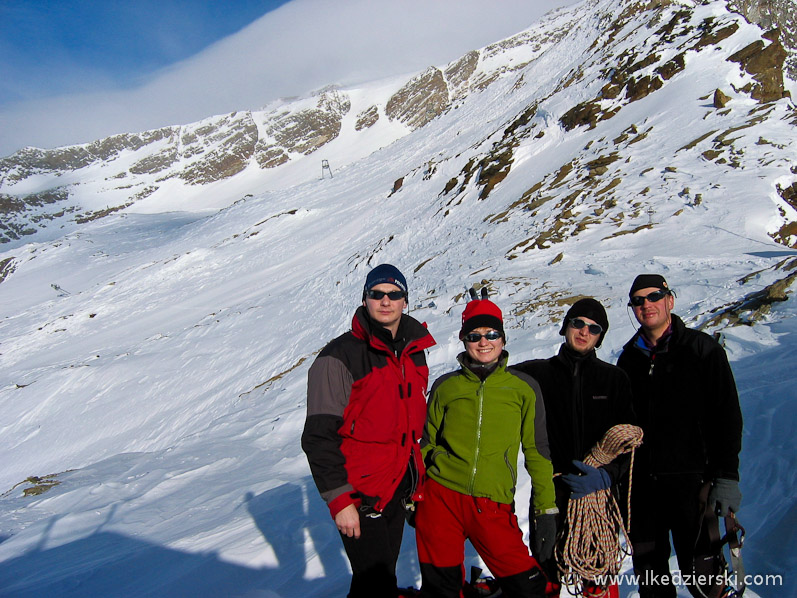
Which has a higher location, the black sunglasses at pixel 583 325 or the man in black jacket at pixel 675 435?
the black sunglasses at pixel 583 325

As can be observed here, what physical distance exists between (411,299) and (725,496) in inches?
413

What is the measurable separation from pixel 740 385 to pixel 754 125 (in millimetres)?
11342

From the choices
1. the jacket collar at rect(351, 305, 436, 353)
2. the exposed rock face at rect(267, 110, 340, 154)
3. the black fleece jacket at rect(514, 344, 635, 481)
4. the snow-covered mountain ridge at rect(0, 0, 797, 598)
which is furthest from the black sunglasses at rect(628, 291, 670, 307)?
the exposed rock face at rect(267, 110, 340, 154)

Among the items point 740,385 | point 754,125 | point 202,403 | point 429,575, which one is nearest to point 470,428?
point 429,575

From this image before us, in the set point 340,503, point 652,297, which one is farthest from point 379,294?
point 652,297

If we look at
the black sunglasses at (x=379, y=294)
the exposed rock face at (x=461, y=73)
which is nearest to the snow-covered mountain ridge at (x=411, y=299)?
the black sunglasses at (x=379, y=294)

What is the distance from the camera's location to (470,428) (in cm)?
→ 239

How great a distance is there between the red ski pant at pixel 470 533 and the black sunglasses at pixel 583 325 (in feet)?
3.45

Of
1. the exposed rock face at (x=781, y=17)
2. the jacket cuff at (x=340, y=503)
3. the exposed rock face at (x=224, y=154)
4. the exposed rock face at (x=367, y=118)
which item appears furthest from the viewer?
the exposed rock face at (x=224, y=154)

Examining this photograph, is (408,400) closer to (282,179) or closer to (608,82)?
(608,82)

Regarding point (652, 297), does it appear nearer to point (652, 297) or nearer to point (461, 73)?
point (652, 297)

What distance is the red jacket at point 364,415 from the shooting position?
216cm

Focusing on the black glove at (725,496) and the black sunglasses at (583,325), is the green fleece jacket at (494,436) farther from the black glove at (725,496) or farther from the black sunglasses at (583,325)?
the black glove at (725,496)

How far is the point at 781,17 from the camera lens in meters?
45.8
